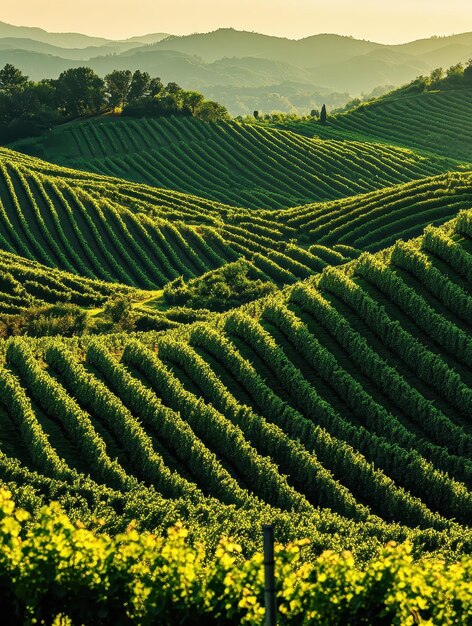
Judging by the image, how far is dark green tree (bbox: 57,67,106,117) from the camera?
588ft

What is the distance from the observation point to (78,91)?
588ft

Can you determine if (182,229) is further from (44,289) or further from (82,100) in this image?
(82,100)

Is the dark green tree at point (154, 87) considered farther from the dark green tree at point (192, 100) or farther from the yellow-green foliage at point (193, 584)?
the yellow-green foliage at point (193, 584)

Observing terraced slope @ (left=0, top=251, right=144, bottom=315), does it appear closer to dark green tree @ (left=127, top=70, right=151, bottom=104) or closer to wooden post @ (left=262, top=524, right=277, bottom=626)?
wooden post @ (left=262, top=524, right=277, bottom=626)

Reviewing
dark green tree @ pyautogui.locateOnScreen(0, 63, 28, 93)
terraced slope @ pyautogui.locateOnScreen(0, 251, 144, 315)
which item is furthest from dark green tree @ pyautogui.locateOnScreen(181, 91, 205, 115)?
terraced slope @ pyautogui.locateOnScreen(0, 251, 144, 315)

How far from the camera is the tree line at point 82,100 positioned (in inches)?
6796

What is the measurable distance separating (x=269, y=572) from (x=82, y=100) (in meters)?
181

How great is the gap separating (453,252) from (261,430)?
21912mm

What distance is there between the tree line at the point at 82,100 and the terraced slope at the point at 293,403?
135 metres

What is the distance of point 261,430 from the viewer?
132 ft

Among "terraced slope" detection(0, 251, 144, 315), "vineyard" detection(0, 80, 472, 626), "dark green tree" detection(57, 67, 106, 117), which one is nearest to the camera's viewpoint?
"vineyard" detection(0, 80, 472, 626)

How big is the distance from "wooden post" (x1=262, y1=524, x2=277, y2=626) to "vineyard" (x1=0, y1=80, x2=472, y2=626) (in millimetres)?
3092

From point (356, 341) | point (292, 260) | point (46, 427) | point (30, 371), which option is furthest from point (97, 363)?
point (292, 260)

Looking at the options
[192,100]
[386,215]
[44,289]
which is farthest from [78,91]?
[44,289]
